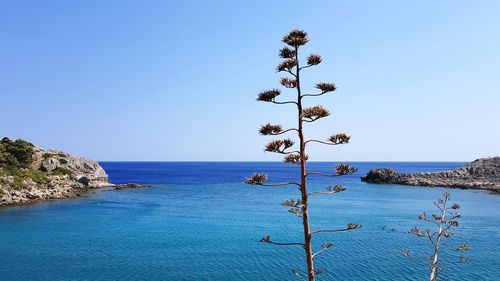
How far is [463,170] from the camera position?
162m

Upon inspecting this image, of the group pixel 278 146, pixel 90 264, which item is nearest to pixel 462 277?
pixel 278 146

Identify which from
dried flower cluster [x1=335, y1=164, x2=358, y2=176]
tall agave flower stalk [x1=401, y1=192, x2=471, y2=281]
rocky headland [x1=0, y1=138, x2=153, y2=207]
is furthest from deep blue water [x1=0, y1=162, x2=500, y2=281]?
dried flower cluster [x1=335, y1=164, x2=358, y2=176]

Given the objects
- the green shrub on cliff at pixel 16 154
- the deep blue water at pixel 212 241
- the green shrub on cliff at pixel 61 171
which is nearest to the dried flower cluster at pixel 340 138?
the deep blue water at pixel 212 241

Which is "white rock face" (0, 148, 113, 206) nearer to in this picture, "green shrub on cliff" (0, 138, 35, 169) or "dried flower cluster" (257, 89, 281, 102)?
"green shrub on cliff" (0, 138, 35, 169)

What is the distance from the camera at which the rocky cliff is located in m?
95.5

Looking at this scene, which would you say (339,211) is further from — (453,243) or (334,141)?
(334,141)

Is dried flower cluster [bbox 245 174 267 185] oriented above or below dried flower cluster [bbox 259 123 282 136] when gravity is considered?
below

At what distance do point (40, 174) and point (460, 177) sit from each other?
14830 cm

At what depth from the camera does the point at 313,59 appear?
13.3 m

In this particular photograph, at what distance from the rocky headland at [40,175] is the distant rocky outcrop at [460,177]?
103m

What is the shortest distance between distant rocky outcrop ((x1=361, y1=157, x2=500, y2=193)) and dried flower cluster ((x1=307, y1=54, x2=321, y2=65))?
13444 cm

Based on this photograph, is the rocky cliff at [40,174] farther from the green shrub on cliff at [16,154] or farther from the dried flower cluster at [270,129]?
the dried flower cluster at [270,129]

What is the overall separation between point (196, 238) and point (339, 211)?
38.6 m

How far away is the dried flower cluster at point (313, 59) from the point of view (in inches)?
521
